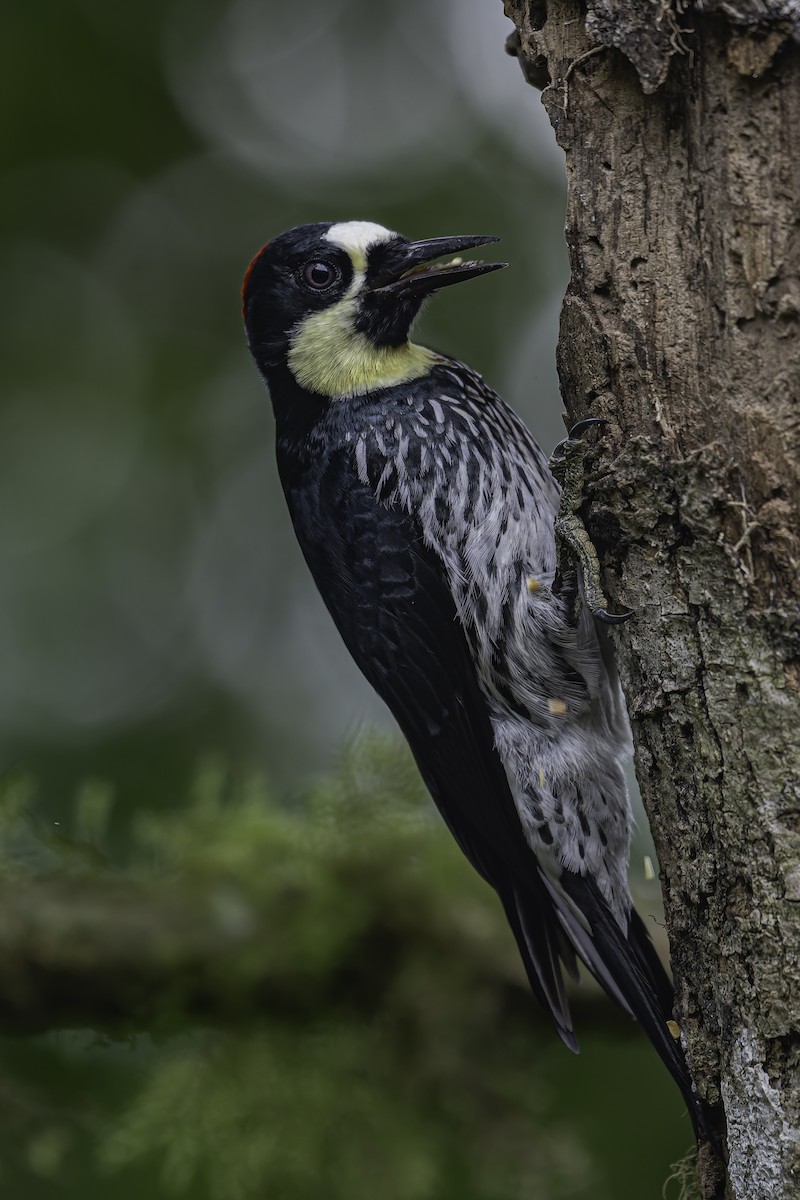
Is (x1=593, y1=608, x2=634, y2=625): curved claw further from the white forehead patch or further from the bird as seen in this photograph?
the white forehead patch

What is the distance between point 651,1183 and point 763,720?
7.67ft

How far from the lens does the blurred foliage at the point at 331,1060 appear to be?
2.97 meters

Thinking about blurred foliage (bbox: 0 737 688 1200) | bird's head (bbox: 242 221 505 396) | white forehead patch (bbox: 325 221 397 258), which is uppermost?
white forehead patch (bbox: 325 221 397 258)

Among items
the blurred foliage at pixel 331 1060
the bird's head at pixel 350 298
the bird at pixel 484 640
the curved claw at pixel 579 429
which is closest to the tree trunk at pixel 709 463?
the curved claw at pixel 579 429

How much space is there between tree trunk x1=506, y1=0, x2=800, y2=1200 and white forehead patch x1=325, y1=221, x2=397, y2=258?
95 centimetres

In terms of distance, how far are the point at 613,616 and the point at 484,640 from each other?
2.22 ft

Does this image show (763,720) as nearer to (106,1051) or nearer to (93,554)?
(106,1051)

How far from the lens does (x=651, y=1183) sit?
3.54m

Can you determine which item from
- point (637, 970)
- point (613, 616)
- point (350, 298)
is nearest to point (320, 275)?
point (350, 298)

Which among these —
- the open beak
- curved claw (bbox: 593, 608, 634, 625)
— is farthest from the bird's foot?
the open beak

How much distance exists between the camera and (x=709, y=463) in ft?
6.21

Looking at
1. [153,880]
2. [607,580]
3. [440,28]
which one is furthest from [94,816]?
[440,28]

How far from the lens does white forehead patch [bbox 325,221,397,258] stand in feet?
9.77

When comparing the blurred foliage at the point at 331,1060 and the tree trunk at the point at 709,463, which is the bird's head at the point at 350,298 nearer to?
the tree trunk at the point at 709,463
